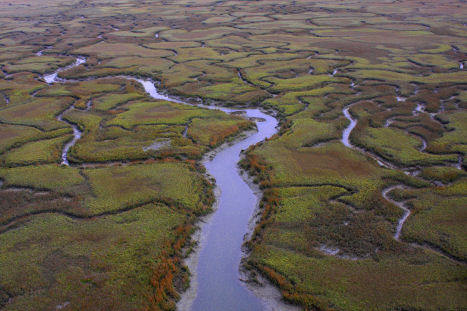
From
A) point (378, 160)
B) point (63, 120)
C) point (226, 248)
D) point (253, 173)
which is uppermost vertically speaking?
point (378, 160)

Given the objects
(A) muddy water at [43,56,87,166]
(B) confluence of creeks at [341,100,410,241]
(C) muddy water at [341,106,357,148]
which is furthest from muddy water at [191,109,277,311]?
(A) muddy water at [43,56,87,166]

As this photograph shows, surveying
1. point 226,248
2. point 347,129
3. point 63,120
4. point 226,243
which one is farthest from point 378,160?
point 63,120

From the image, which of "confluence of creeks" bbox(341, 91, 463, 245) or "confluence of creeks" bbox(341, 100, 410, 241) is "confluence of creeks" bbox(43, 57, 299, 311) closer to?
"confluence of creeks" bbox(341, 100, 410, 241)

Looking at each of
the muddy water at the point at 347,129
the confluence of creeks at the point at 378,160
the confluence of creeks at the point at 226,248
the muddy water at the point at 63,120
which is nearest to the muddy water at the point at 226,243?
the confluence of creeks at the point at 226,248

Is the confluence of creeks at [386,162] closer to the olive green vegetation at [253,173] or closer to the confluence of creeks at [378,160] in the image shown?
the confluence of creeks at [378,160]

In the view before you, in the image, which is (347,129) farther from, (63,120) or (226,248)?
(63,120)

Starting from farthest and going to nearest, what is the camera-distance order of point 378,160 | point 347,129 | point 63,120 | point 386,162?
point 63,120, point 347,129, point 378,160, point 386,162
